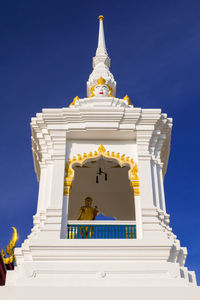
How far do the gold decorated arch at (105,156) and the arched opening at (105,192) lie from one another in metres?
2.34

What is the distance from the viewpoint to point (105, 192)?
13125mm

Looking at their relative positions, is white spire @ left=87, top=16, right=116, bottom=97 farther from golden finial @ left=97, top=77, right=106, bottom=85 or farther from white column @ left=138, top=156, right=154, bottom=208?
white column @ left=138, top=156, right=154, bottom=208

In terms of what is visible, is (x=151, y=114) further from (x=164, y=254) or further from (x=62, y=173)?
(x=164, y=254)

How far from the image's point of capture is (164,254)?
8086mm

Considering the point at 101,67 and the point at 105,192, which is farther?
the point at 101,67

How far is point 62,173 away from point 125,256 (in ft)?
8.57

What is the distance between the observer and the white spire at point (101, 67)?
13113 mm

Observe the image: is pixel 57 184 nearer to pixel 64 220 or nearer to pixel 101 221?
pixel 64 220

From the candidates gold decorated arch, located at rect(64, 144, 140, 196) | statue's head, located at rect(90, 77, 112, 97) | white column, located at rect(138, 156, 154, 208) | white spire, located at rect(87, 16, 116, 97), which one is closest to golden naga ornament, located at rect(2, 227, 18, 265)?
gold decorated arch, located at rect(64, 144, 140, 196)

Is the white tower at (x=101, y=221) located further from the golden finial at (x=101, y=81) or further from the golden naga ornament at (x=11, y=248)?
the golden naga ornament at (x=11, y=248)

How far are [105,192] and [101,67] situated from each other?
445 centimetres

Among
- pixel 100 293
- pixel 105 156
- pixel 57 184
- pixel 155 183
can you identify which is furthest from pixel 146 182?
pixel 100 293

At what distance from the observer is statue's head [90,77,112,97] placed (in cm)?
1227

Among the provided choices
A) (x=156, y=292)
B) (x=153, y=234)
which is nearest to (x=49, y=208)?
(x=153, y=234)
